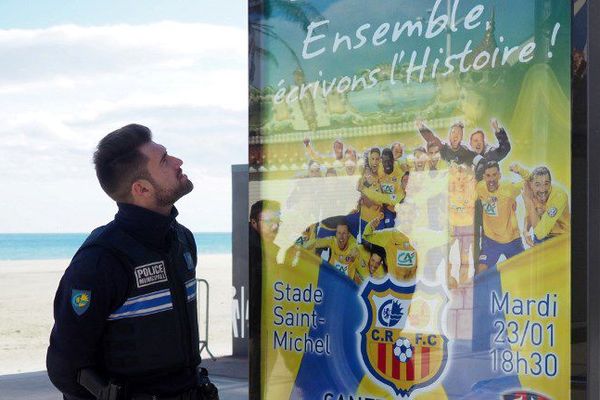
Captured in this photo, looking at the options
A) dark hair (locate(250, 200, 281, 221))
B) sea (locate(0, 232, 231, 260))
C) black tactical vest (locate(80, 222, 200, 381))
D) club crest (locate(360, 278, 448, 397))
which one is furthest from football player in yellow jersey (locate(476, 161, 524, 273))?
sea (locate(0, 232, 231, 260))

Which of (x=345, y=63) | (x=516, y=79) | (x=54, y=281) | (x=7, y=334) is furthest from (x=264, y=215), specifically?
(x=54, y=281)

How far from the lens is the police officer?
2.97 metres

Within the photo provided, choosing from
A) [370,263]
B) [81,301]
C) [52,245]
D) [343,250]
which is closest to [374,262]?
[370,263]

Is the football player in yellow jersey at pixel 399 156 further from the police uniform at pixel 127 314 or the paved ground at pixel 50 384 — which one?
the paved ground at pixel 50 384

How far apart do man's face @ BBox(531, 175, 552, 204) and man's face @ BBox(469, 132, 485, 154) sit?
22 cm

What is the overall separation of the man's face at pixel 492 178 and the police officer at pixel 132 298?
987 mm

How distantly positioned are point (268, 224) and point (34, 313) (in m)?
19.8

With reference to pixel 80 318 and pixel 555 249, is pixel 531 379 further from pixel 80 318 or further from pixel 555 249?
pixel 80 318

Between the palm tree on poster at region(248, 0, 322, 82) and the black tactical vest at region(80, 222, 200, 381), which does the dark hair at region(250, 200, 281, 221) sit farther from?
the black tactical vest at region(80, 222, 200, 381)

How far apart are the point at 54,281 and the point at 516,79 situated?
112 feet

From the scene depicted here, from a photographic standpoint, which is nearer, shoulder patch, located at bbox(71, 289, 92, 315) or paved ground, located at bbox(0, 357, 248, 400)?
shoulder patch, located at bbox(71, 289, 92, 315)

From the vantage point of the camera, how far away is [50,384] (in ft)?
26.7

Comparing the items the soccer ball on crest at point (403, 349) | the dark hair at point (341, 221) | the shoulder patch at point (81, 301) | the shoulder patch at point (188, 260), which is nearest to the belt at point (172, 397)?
the shoulder patch at point (81, 301)

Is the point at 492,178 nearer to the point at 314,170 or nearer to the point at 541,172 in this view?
the point at 541,172
